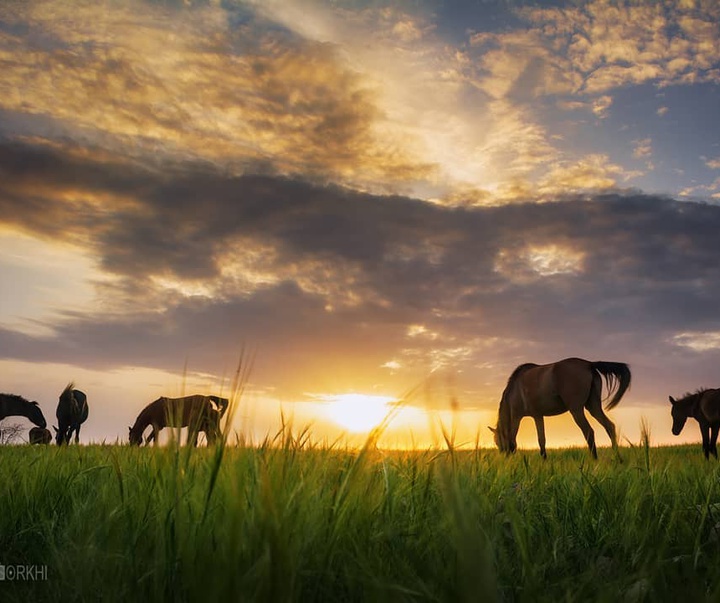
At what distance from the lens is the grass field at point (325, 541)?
164 cm

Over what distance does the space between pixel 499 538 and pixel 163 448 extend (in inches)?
61.2

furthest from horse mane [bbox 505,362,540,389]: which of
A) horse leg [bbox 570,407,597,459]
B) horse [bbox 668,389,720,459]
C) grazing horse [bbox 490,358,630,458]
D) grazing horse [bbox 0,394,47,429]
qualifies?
grazing horse [bbox 0,394,47,429]

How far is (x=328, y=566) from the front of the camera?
6.25 feet

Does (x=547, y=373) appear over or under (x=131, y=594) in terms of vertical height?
over

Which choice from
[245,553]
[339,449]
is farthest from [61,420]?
[245,553]

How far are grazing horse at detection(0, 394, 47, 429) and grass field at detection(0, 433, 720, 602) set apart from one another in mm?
33485

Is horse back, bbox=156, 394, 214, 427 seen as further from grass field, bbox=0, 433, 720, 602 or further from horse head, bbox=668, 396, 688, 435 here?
horse head, bbox=668, 396, 688, 435

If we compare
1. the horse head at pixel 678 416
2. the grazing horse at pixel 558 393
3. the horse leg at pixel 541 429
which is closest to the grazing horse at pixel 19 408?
the grazing horse at pixel 558 393

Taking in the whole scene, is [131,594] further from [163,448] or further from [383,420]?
[383,420]

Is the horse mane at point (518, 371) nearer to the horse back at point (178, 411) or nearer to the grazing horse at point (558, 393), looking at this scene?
the grazing horse at point (558, 393)

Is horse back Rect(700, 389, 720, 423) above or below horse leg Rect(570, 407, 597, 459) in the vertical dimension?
above

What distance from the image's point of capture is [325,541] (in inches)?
84.9

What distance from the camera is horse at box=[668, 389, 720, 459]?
Answer: 1958cm

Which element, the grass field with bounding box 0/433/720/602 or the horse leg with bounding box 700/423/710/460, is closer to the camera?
the grass field with bounding box 0/433/720/602
